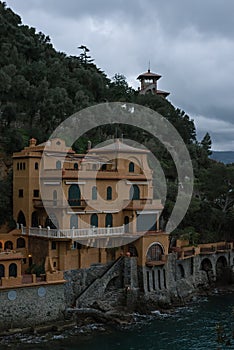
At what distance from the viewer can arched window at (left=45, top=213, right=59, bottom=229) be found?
3700cm

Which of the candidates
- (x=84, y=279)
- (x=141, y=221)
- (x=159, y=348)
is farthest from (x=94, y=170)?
(x=159, y=348)

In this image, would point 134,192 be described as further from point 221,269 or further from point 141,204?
point 221,269

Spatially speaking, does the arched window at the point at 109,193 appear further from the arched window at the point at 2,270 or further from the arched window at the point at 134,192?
the arched window at the point at 2,270

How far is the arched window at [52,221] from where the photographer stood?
121 ft

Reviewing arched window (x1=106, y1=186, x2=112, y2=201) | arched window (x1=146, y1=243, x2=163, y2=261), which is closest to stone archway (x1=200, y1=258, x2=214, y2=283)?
arched window (x1=146, y1=243, x2=163, y2=261)

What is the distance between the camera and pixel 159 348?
98.1 feet

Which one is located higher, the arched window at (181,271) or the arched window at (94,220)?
the arched window at (94,220)

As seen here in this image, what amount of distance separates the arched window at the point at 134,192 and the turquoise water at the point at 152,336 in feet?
32.6

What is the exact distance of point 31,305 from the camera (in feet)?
106

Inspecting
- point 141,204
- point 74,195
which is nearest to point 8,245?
point 74,195

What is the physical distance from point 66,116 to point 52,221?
22.1 meters

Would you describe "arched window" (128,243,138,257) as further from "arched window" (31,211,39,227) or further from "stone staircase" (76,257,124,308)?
"arched window" (31,211,39,227)

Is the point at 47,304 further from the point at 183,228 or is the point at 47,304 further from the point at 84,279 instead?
the point at 183,228

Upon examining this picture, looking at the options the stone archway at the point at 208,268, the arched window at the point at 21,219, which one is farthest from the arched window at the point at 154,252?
the arched window at the point at 21,219
